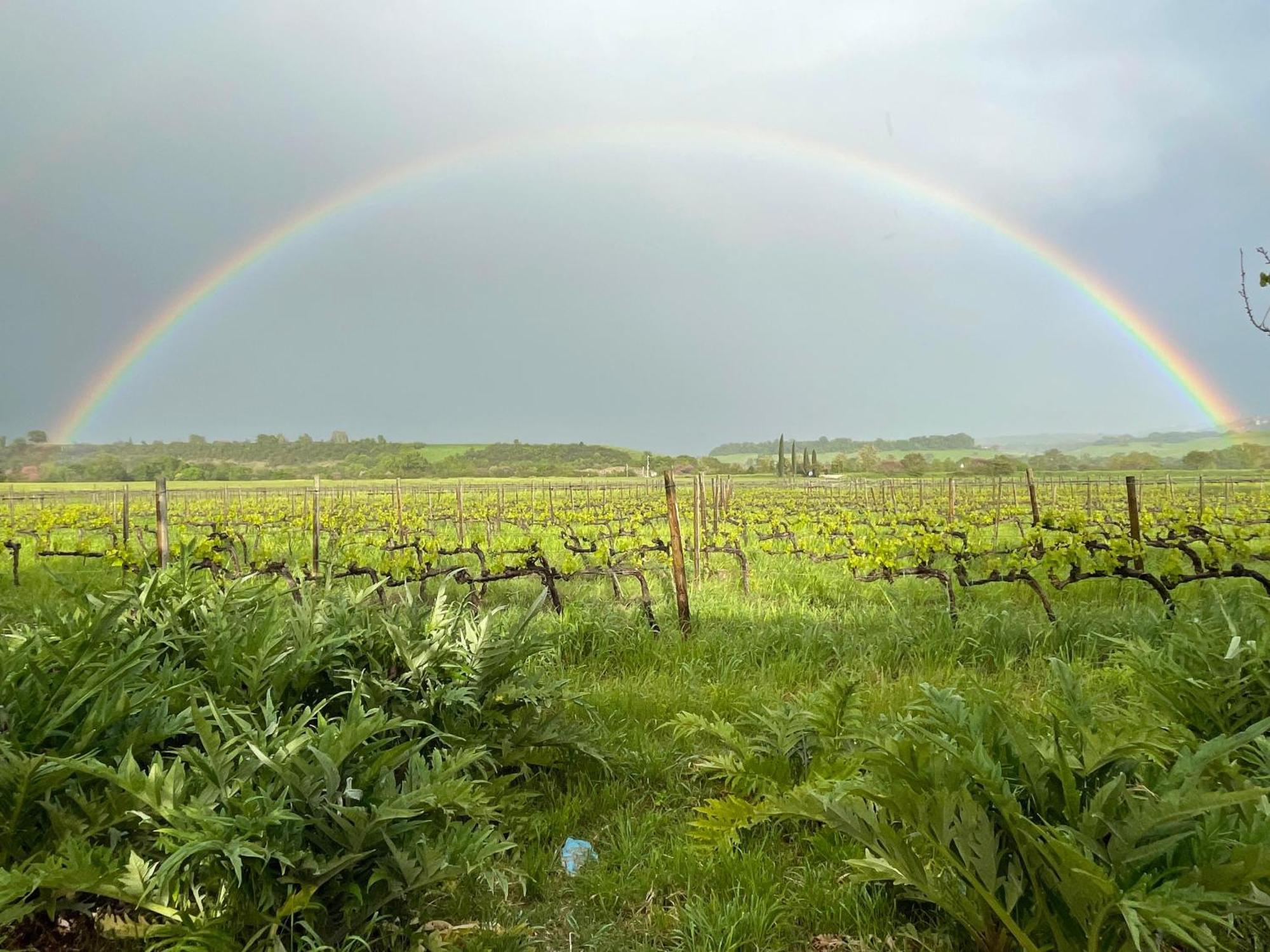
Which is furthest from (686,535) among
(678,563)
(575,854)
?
(575,854)

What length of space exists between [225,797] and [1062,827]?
1.99 meters

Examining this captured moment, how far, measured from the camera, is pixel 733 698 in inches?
177

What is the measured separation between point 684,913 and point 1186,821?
4.63ft

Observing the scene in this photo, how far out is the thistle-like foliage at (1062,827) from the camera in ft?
4.83

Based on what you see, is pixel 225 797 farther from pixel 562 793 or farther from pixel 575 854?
pixel 562 793

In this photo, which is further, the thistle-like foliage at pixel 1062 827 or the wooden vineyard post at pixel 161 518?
the wooden vineyard post at pixel 161 518

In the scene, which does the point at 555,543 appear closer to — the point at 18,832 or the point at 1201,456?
the point at 18,832

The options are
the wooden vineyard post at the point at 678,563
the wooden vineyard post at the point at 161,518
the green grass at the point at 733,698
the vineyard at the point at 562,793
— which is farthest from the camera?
the wooden vineyard post at the point at 161,518

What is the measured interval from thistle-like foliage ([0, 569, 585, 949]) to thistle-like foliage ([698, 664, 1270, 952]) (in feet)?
3.66

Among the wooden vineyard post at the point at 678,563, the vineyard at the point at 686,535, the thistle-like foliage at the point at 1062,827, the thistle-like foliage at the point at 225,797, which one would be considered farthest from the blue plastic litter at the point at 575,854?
the wooden vineyard post at the point at 678,563

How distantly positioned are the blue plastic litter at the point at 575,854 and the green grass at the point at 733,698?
4 centimetres

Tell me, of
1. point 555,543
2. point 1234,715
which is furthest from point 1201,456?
point 1234,715

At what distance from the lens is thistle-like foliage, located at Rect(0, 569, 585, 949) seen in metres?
1.74

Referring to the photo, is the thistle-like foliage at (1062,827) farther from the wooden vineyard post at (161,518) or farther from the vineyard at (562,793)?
the wooden vineyard post at (161,518)
